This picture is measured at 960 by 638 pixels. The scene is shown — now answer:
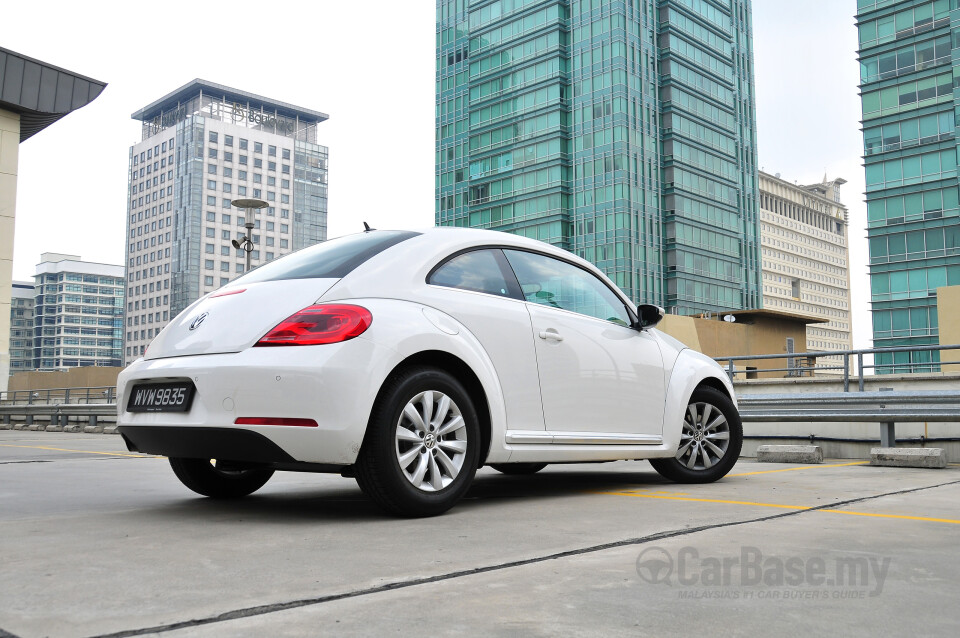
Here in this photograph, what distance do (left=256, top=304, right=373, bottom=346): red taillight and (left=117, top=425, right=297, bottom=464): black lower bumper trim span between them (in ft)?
1.45

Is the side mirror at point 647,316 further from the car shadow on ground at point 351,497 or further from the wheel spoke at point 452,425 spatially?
the wheel spoke at point 452,425

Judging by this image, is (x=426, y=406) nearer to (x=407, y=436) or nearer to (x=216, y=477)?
(x=407, y=436)

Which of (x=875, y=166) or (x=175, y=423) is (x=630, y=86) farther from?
(x=175, y=423)

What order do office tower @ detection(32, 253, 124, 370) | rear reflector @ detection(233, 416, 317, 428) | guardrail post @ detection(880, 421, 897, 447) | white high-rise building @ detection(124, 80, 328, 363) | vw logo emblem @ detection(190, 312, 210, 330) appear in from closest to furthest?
rear reflector @ detection(233, 416, 317, 428) → vw logo emblem @ detection(190, 312, 210, 330) → guardrail post @ detection(880, 421, 897, 447) → white high-rise building @ detection(124, 80, 328, 363) → office tower @ detection(32, 253, 124, 370)

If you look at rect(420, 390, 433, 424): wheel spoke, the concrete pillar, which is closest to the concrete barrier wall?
rect(420, 390, 433, 424): wheel spoke

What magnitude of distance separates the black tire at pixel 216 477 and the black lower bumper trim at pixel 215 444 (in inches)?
29.4

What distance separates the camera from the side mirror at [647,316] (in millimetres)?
5762

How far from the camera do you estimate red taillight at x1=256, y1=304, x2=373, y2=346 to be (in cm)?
391

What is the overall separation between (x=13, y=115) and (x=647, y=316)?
110ft

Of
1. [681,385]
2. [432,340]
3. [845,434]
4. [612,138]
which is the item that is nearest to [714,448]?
[681,385]

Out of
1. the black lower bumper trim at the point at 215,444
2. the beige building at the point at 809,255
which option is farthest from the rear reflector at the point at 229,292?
the beige building at the point at 809,255

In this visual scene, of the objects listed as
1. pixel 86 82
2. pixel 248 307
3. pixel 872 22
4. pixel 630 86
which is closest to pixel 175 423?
pixel 248 307

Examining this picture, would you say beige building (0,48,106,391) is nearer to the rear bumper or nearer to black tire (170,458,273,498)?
black tire (170,458,273,498)

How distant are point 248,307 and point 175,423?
2.12 ft
